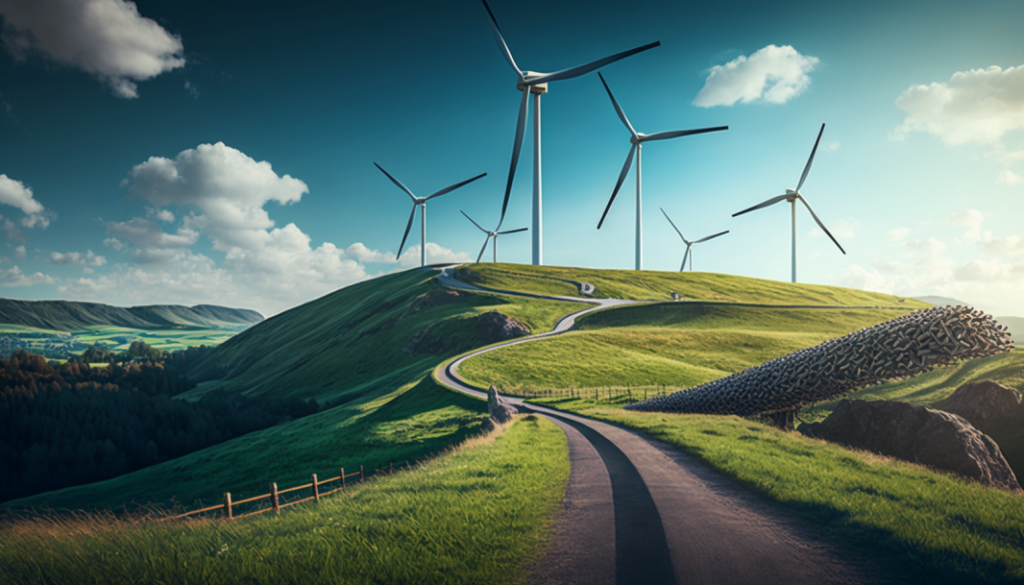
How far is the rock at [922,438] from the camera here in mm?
18547

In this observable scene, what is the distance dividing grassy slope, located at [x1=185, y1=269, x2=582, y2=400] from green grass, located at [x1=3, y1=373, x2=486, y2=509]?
1597cm

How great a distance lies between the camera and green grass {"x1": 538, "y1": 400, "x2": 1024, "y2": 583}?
27.0 feet

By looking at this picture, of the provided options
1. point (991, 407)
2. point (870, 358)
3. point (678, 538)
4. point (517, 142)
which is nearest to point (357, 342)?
point (517, 142)

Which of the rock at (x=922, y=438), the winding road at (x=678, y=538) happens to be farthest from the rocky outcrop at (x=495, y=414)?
the rock at (x=922, y=438)

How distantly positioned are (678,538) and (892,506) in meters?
5.49

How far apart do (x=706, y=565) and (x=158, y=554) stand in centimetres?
1016

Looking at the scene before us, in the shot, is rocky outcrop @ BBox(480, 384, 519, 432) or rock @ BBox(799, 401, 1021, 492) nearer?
rock @ BBox(799, 401, 1021, 492)

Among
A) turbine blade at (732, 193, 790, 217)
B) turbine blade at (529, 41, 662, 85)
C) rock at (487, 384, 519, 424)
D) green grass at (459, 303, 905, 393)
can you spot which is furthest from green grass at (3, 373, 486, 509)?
turbine blade at (732, 193, 790, 217)

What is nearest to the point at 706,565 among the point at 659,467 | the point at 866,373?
the point at 659,467

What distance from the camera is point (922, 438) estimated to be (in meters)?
20.2

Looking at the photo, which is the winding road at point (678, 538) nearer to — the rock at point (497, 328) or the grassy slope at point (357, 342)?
the grassy slope at point (357, 342)

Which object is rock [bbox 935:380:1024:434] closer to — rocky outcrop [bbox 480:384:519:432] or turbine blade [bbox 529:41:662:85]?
rocky outcrop [bbox 480:384:519:432]

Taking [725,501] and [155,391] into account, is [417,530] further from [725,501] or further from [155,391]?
[155,391]

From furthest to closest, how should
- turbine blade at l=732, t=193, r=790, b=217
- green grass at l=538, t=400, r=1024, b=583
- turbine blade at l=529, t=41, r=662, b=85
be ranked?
turbine blade at l=732, t=193, r=790, b=217 → turbine blade at l=529, t=41, r=662, b=85 → green grass at l=538, t=400, r=1024, b=583
